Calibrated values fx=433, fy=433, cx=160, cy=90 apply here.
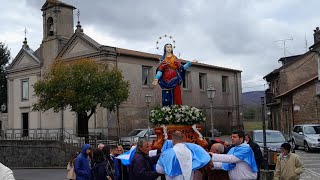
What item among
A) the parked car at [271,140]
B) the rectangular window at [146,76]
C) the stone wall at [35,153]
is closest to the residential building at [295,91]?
the rectangular window at [146,76]

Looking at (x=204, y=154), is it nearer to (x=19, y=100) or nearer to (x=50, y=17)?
(x=50, y=17)

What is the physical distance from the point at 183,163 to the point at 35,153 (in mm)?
27308

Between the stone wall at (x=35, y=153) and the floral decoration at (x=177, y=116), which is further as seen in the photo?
the stone wall at (x=35, y=153)

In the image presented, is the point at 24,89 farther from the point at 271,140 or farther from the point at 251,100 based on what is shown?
the point at 251,100

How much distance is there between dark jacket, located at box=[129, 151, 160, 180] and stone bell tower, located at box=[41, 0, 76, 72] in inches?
1397

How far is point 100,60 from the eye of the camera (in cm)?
3675

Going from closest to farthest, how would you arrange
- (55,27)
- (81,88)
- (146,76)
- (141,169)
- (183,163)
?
(183,163) < (141,169) < (81,88) < (146,76) < (55,27)

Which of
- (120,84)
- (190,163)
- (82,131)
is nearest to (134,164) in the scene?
(190,163)

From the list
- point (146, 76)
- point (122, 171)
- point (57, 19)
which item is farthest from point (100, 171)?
point (57, 19)

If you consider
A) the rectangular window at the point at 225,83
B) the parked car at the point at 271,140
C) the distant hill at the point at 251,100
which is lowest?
the parked car at the point at 271,140

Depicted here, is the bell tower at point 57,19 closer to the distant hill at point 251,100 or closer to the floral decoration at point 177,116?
the distant hill at point 251,100

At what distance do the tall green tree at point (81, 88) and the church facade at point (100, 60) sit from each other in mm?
5682

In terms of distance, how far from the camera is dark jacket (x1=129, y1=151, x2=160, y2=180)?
23.4 ft

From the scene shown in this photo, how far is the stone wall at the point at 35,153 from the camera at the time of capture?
29.6m
